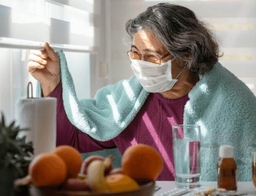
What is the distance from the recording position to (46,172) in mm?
922

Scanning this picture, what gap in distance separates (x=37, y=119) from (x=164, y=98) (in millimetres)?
829

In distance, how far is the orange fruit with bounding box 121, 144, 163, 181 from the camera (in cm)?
98

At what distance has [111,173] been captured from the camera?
0.98 m

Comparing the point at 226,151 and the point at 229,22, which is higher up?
the point at 229,22

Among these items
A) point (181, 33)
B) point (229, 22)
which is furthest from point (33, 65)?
point (229, 22)

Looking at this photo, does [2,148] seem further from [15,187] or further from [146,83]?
[146,83]

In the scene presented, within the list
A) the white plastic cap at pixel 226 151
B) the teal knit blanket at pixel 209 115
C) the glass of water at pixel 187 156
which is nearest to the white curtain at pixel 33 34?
the teal knit blanket at pixel 209 115

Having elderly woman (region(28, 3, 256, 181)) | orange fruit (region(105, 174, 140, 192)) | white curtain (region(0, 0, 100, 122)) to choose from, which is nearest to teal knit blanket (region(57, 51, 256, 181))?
elderly woman (region(28, 3, 256, 181))

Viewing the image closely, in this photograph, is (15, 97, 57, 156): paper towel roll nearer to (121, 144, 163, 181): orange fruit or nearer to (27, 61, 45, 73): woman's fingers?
(121, 144, 163, 181): orange fruit

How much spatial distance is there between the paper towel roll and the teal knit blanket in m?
0.62

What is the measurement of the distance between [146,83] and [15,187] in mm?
982

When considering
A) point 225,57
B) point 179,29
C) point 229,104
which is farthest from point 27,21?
point 225,57

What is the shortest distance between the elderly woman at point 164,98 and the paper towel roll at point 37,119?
0.58 metres

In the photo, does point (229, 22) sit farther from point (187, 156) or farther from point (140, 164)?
point (140, 164)
